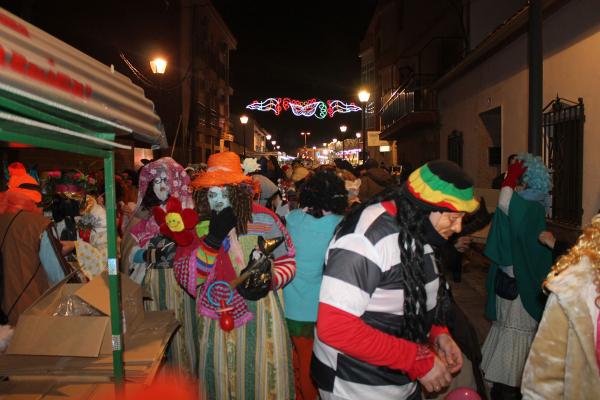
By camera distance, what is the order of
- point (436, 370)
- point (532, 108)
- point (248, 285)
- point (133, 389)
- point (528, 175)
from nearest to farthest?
point (436, 370), point (133, 389), point (248, 285), point (528, 175), point (532, 108)

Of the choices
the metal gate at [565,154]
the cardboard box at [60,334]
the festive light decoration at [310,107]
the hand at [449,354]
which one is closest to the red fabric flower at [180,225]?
the cardboard box at [60,334]

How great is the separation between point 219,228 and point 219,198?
41 cm

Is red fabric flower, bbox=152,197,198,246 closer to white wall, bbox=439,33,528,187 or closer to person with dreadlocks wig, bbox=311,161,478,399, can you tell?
person with dreadlocks wig, bbox=311,161,478,399

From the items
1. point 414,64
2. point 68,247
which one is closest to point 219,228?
point 68,247

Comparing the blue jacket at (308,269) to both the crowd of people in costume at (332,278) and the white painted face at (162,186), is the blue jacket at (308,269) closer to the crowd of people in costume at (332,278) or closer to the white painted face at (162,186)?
the crowd of people in costume at (332,278)

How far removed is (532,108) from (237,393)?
Result: 524 centimetres

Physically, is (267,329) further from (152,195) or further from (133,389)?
(152,195)

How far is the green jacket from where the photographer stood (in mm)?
4117

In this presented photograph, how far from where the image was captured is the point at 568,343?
1923 millimetres

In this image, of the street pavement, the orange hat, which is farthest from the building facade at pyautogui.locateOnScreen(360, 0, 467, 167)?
the orange hat

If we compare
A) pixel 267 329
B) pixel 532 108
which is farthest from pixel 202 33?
pixel 267 329

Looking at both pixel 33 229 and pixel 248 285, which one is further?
pixel 33 229

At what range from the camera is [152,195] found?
465 centimetres

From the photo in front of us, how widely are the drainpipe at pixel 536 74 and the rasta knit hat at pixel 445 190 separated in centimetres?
462
